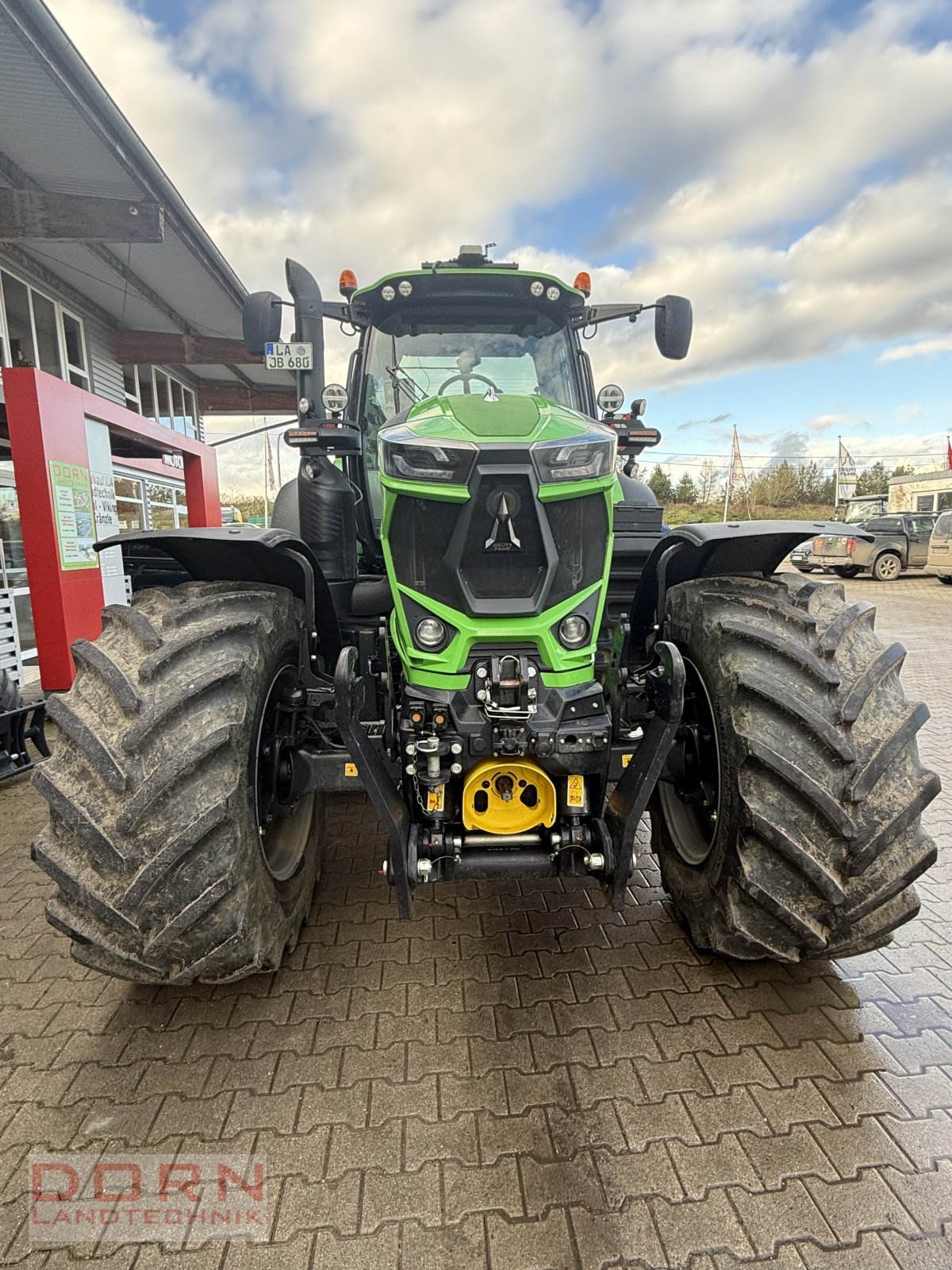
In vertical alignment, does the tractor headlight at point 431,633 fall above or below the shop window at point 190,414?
below

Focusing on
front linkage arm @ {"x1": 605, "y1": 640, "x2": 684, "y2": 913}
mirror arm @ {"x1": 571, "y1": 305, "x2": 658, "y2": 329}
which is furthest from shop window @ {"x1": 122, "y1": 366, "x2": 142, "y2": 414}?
front linkage arm @ {"x1": 605, "y1": 640, "x2": 684, "y2": 913}

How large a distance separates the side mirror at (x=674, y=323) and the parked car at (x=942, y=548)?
17.8m

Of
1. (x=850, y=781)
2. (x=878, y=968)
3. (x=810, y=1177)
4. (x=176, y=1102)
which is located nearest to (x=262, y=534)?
(x=176, y=1102)

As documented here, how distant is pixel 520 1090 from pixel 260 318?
3.26 meters

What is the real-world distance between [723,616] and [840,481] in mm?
41247

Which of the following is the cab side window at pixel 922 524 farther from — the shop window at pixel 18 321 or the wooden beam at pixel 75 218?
the shop window at pixel 18 321

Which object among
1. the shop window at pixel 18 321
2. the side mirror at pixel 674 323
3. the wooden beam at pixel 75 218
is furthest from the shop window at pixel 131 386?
the side mirror at pixel 674 323

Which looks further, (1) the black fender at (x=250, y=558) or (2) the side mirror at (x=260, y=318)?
(2) the side mirror at (x=260, y=318)

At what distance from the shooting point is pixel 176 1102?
2031 mm

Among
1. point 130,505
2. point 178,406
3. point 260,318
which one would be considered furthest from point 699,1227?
point 178,406

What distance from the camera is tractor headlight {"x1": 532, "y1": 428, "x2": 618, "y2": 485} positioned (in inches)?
87.3

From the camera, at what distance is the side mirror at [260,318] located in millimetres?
3242

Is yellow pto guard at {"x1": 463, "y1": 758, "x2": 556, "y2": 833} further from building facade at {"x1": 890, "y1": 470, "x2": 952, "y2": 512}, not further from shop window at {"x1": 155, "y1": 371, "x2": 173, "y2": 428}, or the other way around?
building facade at {"x1": 890, "y1": 470, "x2": 952, "y2": 512}

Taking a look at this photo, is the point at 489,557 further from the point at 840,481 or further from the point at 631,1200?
the point at 840,481
